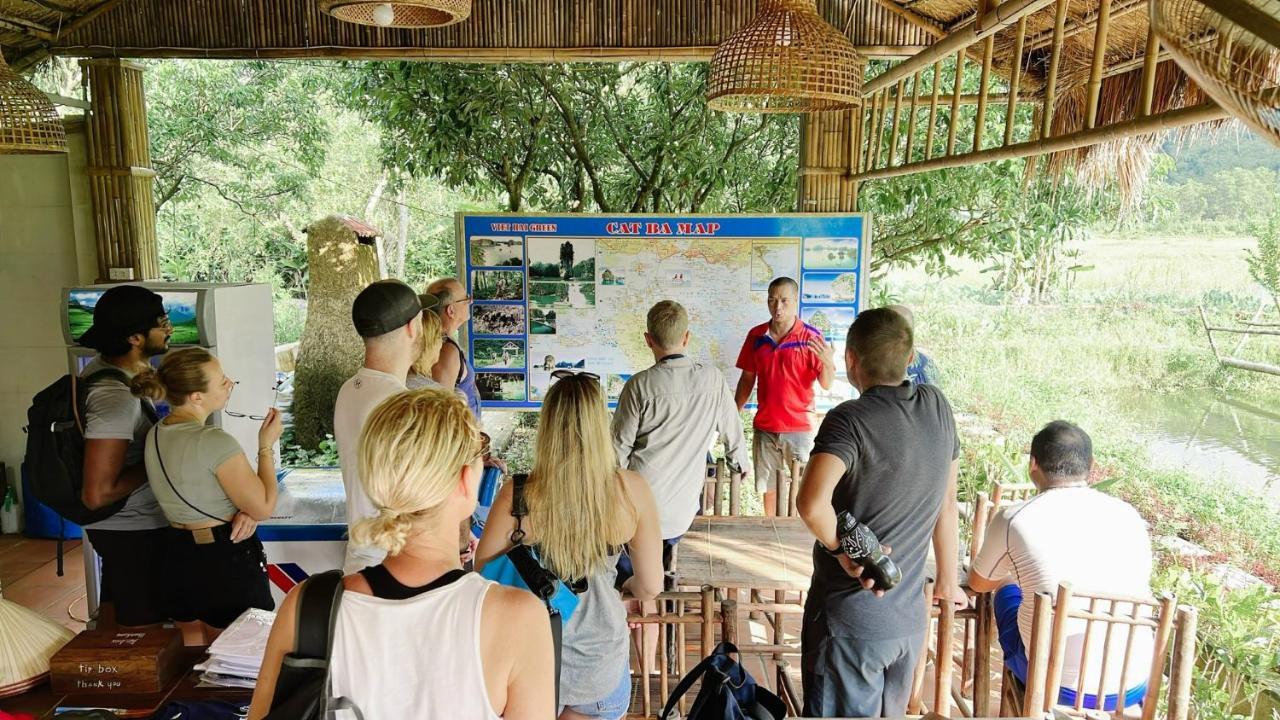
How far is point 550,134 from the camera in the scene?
7.19 meters

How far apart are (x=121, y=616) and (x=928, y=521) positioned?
2507 mm

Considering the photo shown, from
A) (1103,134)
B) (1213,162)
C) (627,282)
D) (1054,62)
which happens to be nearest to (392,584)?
(1103,134)

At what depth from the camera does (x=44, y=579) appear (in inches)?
197

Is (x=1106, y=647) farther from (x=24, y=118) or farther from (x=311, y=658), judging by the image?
(x=24, y=118)

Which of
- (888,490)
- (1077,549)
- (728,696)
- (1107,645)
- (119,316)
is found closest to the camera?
(728,696)

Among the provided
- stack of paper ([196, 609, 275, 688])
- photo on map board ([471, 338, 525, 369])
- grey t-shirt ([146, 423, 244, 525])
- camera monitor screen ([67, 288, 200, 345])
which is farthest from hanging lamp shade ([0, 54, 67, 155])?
stack of paper ([196, 609, 275, 688])

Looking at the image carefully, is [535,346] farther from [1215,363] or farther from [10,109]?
[1215,363]

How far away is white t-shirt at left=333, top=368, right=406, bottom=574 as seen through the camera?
93.3 inches

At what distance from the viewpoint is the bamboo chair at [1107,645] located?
89.0 inches

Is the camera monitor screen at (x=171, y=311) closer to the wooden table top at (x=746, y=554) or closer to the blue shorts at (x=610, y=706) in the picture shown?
the wooden table top at (x=746, y=554)

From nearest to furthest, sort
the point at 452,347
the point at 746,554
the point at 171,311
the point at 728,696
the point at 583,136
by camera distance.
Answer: the point at 728,696 → the point at 746,554 → the point at 452,347 → the point at 171,311 → the point at 583,136

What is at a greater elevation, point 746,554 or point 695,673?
point 695,673

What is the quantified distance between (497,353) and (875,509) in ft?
11.2

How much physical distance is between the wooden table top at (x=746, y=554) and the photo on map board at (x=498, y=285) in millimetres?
2363
